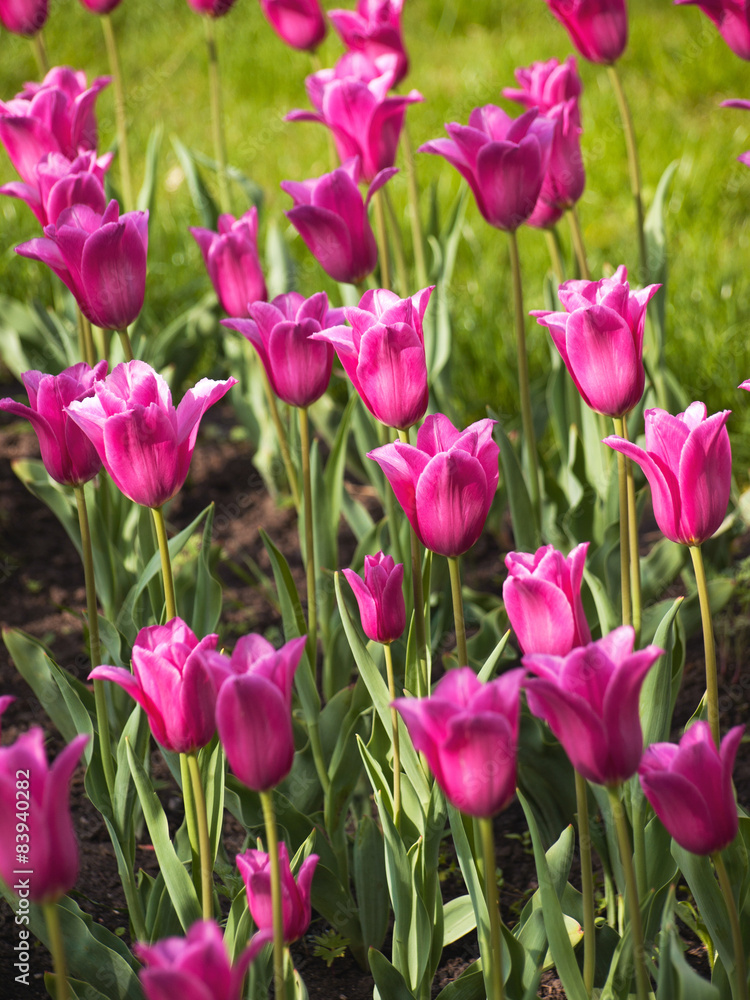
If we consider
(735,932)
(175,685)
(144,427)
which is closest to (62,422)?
(144,427)

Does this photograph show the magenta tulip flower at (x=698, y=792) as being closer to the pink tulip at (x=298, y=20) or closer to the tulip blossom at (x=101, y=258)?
the tulip blossom at (x=101, y=258)

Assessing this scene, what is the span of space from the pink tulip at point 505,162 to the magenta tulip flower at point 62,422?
2.05 ft

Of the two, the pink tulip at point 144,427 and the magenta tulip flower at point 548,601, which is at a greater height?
the pink tulip at point 144,427

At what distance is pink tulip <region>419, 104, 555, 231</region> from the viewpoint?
147 centimetres

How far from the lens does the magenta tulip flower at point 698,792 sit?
0.85m

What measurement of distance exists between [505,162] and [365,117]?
0.43 metres

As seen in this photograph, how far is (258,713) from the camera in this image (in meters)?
0.84

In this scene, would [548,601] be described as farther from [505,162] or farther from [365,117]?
[365,117]

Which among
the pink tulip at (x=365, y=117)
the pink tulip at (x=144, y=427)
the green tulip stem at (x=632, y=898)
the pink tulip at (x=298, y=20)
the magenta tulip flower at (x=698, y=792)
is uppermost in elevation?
the pink tulip at (x=298, y=20)

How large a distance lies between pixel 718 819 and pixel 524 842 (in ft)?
3.02

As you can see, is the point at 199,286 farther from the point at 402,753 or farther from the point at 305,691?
the point at 402,753

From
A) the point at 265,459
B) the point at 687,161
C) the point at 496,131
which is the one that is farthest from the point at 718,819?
the point at 687,161

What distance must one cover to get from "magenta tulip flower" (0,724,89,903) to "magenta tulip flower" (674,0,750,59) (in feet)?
5.32

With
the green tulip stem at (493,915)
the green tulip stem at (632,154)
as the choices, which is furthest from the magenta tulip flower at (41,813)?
the green tulip stem at (632,154)
